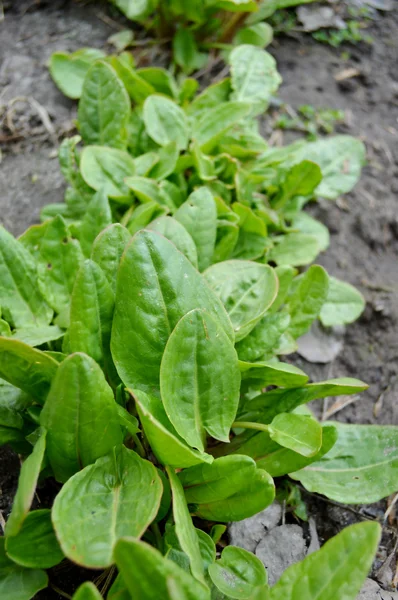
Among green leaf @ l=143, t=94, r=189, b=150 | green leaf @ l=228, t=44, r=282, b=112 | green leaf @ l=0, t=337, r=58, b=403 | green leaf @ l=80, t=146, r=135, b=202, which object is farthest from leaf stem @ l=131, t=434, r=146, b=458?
green leaf @ l=228, t=44, r=282, b=112

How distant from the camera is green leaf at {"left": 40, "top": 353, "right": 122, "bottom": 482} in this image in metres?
1.11

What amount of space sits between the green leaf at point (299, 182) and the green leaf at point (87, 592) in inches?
64.8

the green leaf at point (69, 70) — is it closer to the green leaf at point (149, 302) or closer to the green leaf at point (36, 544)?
the green leaf at point (149, 302)

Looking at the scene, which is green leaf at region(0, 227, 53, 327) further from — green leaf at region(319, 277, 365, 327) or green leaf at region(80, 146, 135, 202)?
green leaf at region(319, 277, 365, 327)

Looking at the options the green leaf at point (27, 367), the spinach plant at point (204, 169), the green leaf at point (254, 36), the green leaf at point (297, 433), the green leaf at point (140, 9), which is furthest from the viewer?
the green leaf at point (254, 36)

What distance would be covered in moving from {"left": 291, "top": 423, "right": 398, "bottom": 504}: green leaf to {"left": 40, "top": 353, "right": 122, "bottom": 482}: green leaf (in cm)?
62

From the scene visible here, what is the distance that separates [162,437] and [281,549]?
649 mm

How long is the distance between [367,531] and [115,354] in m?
0.67

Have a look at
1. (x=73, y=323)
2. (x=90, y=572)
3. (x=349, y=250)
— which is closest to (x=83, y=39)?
(x=349, y=250)

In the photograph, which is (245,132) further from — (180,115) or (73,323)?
(73,323)

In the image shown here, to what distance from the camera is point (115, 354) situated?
1328 mm

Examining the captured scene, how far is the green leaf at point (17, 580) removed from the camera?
1.20 m

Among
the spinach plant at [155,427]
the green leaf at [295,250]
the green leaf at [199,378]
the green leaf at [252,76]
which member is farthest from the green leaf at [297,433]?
the green leaf at [252,76]

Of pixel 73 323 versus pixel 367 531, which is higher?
pixel 73 323
